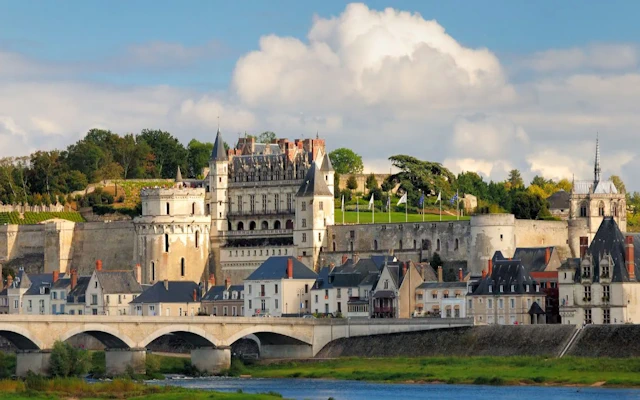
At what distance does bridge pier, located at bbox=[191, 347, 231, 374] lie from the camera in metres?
89.5

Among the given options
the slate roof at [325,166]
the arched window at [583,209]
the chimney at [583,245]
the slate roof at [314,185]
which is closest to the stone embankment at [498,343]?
the chimney at [583,245]

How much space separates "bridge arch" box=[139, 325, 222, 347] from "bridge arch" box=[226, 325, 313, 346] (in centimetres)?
99

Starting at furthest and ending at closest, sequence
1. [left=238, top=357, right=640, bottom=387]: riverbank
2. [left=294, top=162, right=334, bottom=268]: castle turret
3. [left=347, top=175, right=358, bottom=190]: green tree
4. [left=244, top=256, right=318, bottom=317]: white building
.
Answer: [left=347, top=175, right=358, bottom=190]: green tree → [left=294, top=162, right=334, bottom=268]: castle turret → [left=244, top=256, right=318, bottom=317]: white building → [left=238, top=357, right=640, bottom=387]: riverbank

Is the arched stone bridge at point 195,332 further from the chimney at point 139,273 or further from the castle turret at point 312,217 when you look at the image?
the chimney at point 139,273

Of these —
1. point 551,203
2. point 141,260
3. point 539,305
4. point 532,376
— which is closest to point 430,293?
point 539,305

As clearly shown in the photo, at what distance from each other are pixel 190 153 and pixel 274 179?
38505 millimetres

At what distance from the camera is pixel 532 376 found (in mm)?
80000

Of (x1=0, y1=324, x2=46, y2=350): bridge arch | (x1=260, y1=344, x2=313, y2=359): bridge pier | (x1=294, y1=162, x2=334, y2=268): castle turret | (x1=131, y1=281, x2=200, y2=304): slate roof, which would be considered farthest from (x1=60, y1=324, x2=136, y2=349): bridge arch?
(x1=294, y1=162, x2=334, y2=268): castle turret

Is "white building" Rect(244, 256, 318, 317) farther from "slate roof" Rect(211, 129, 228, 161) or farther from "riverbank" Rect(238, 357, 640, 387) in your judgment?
"slate roof" Rect(211, 129, 228, 161)

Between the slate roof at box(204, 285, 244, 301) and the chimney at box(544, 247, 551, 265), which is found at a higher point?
the chimney at box(544, 247, 551, 265)

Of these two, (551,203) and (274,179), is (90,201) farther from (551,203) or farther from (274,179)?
(551,203)

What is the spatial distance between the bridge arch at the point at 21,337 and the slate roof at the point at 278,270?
76.1 ft

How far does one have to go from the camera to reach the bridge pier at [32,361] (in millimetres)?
82375

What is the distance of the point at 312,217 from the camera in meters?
114
